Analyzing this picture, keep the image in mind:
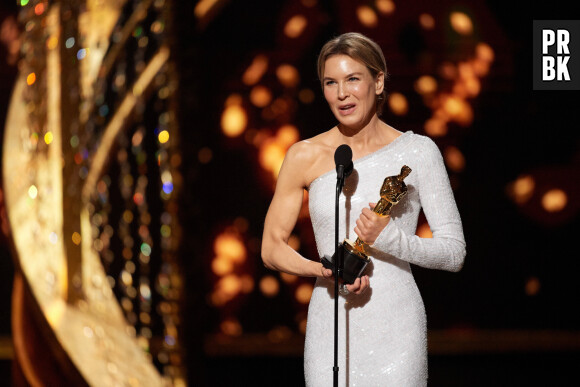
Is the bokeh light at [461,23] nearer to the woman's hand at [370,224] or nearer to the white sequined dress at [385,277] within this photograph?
the white sequined dress at [385,277]

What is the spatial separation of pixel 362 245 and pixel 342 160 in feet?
0.52

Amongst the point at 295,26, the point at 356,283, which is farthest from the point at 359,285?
the point at 295,26

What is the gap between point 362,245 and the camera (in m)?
1.34

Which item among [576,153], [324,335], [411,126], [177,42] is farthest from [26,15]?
[576,153]

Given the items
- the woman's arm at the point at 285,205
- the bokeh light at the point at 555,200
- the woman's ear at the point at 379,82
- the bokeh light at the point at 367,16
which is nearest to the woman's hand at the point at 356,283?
the woman's arm at the point at 285,205

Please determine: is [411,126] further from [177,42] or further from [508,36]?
[177,42]

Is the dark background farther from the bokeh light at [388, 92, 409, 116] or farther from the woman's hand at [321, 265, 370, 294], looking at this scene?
the woman's hand at [321, 265, 370, 294]

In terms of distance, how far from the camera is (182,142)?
10.5ft

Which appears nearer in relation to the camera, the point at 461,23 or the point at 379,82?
the point at 379,82

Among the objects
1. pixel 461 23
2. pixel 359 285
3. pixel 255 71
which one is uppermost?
pixel 461 23

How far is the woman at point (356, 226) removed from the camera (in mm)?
1369

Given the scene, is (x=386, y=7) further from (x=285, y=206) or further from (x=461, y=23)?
(x=285, y=206)

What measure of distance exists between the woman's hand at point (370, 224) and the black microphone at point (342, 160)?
78mm

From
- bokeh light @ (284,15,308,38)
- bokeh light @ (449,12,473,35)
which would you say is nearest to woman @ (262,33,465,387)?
bokeh light @ (284,15,308,38)
